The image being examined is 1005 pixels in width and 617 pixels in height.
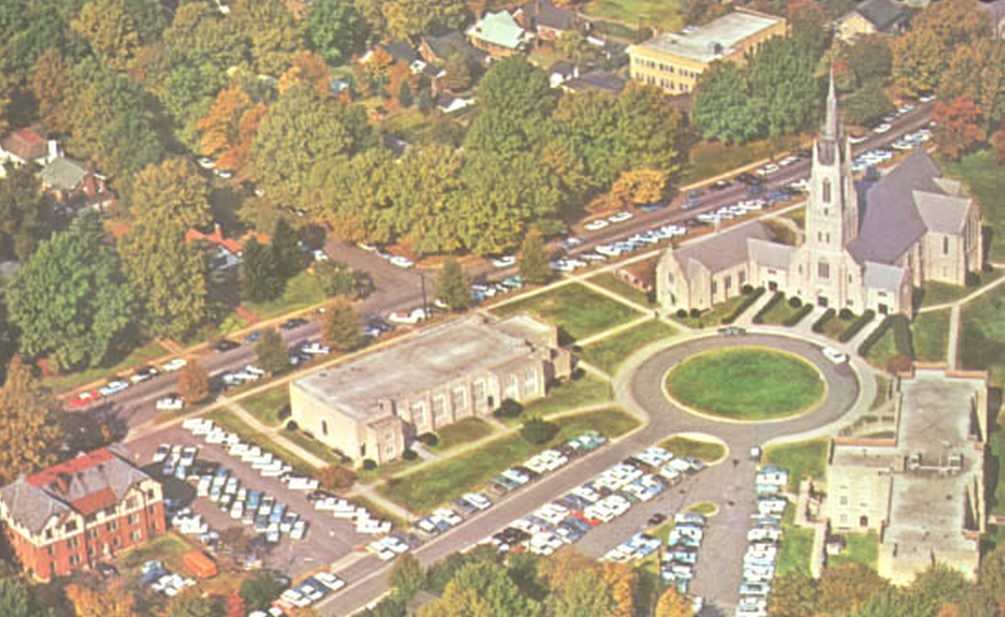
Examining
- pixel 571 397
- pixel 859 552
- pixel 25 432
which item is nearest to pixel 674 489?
pixel 859 552

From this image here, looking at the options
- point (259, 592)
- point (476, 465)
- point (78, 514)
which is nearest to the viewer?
point (259, 592)

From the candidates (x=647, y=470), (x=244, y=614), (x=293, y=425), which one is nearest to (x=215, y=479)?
(x=293, y=425)

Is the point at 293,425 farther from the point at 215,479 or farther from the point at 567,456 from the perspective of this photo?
the point at 567,456

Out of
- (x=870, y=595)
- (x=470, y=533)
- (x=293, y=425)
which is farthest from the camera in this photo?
(x=293, y=425)

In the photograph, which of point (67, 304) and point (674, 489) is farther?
point (67, 304)

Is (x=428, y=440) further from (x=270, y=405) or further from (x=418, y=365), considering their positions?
(x=270, y=405)

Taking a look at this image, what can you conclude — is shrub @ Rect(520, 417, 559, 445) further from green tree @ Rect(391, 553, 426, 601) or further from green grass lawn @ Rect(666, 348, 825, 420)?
green tree @ Rect(391, 553, 426, 601)
